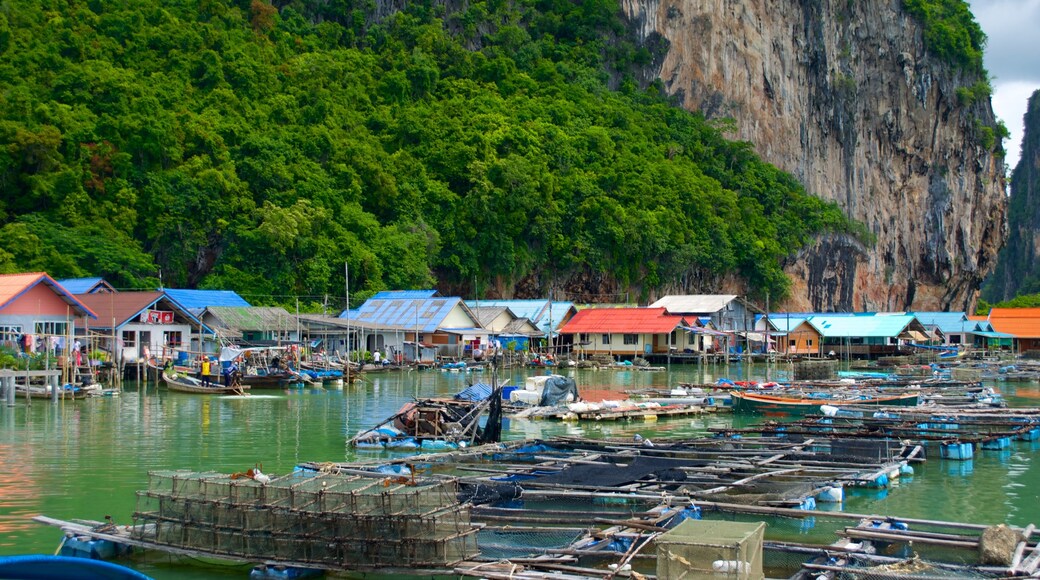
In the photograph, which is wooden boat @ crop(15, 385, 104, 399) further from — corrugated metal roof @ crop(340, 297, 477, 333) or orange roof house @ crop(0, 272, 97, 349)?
corrugated metal roof @ crop(340, 297, 477, 333)

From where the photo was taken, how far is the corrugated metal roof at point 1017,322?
230 ft

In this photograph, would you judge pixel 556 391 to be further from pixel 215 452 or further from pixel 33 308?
pixel 33 308

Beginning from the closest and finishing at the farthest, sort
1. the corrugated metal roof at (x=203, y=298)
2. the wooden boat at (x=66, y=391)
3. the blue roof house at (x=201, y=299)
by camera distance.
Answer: the wooden boat at (x=66, y=391), the blue roof house at (x=201, y=299), the corrugated metal roof at (x=203, y=298)

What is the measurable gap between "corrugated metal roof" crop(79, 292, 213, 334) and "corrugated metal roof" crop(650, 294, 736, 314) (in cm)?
2907

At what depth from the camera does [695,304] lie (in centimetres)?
6228

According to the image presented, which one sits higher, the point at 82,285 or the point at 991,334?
the point at 82,285

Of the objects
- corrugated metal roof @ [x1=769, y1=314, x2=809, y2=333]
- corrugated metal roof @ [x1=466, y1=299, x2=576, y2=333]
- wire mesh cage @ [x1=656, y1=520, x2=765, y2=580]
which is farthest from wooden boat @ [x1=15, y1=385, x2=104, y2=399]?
corrugated metal roof @ [x1=769, y1=314, x2=809, y2=333]

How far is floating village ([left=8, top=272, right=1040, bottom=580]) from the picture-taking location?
11445 mm

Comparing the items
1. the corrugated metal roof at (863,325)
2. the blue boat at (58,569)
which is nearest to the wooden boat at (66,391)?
the blue boat at (58,569)

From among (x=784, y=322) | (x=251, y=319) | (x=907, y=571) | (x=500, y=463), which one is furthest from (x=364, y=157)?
(x=907, y=571)

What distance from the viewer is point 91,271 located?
49.2 m

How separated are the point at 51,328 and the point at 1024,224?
145m

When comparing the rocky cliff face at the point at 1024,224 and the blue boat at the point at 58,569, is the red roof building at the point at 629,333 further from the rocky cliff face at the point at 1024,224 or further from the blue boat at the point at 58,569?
the rocky cliff face at the point at 1024,224

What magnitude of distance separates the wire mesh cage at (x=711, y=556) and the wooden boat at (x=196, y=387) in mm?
27457
